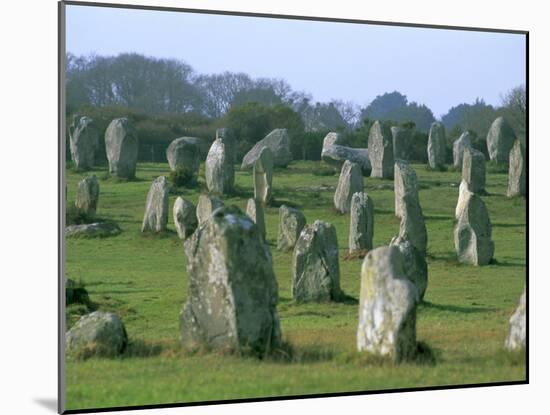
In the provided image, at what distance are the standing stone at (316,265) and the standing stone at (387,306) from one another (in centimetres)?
295

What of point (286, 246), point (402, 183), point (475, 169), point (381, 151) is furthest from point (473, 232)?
point (286, 246)

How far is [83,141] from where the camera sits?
75.7 ft

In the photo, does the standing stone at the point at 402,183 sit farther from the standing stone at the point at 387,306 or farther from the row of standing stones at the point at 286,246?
the standing stone at the point at 387,306

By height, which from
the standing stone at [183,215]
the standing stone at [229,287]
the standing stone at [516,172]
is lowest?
the standing stone at [229,287]

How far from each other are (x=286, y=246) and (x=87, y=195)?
3.26 metres

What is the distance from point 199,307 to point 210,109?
5.67 meters

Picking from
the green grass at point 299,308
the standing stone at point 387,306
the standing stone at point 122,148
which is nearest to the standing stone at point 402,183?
the green grass at point 299,308

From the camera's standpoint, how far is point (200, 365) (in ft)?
59.7

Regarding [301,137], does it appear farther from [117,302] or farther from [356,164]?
[117,302]

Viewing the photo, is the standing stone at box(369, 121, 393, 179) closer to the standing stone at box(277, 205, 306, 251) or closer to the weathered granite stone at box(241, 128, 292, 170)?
the weathered granite stone at box(241, 128, 292, 170)

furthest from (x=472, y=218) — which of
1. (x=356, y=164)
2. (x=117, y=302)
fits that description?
(x=117, y=302)

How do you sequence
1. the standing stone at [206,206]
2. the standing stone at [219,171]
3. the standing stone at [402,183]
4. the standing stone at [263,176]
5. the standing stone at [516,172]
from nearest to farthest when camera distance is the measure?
the standing stone at [516,172] → the standing stone at [206,206] → the standing stone at [402,183] → the standing stone at [263,176] → the standing stone at [219,171]

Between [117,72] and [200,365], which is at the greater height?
[117,72]

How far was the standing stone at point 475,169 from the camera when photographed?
2523 cm
